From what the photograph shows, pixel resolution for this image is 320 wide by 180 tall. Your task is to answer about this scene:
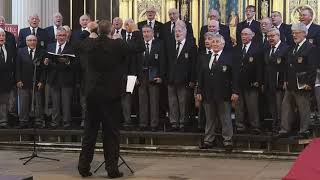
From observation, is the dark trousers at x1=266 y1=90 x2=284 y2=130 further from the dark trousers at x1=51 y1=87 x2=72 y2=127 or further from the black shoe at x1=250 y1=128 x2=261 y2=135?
the dark trousers at x1=51 y1=87 x2=72 y2=127

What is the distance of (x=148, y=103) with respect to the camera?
12031mm

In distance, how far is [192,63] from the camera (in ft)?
38.8

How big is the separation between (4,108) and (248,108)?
16.2 ft

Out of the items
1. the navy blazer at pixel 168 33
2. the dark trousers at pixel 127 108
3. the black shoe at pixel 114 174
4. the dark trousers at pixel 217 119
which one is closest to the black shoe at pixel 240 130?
the dark trousers at pixel 217 119

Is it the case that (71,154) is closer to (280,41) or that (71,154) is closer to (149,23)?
(149,23)

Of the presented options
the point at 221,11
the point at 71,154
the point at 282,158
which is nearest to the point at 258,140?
the point at 282,158

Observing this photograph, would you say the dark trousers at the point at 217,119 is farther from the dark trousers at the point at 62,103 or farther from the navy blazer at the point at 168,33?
the dark trousers at the point at 62,103

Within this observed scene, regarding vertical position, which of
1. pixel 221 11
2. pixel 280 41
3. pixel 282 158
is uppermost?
pixel 221 11

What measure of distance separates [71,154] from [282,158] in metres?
3.78

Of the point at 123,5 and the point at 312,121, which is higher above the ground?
the point at 123,5

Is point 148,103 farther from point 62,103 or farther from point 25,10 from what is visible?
point 25,10

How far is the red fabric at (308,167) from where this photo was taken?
5.27 metres

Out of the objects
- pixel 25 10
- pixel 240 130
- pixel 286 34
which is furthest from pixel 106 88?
pixel 25 10

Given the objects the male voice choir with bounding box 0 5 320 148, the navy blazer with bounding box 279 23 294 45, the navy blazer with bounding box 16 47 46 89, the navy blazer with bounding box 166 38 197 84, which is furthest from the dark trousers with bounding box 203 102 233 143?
the navy blazer with bounding box 16 47 46 89
